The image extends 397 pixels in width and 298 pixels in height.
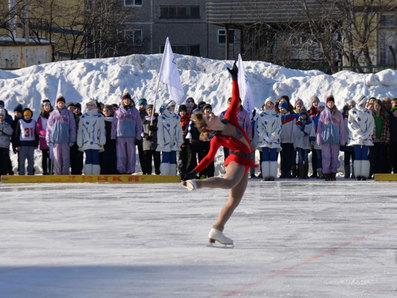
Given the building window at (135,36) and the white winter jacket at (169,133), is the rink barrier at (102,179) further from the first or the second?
the building window at (135,36)

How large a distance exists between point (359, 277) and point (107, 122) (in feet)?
43.1

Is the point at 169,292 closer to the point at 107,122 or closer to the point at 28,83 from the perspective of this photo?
the point at 107,122

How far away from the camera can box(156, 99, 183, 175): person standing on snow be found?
2011 cm

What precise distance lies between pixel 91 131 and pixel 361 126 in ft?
17.8

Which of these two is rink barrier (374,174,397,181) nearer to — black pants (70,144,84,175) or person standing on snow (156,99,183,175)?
person standing on snow (156,99,183,175)

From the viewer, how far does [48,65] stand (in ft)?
103

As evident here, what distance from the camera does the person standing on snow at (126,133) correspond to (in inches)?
795

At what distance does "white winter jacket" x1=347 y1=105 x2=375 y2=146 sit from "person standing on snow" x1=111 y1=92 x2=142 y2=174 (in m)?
4.30

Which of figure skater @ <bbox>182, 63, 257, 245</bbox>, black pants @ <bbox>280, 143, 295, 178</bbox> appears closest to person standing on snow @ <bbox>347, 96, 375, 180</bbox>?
black pants @ <bbox>280, 143, 295, 178</bbox>

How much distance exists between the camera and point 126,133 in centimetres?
2020

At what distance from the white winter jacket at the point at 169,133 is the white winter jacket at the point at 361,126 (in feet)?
11.4

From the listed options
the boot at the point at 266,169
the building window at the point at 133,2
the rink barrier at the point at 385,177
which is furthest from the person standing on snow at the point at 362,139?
the building window at the point at 133,2

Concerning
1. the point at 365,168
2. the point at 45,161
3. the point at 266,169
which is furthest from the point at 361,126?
the point at 45,161

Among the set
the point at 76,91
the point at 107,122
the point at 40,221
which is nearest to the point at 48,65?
the point at 76,91
